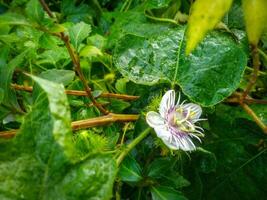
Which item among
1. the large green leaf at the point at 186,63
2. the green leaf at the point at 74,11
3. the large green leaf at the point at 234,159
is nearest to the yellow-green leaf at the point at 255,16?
the large green leaf at the point at 186,63

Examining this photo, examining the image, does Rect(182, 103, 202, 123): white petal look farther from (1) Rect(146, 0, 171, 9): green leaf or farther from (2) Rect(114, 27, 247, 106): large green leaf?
(1) Rect(146, 0, 171, 9): green leaf

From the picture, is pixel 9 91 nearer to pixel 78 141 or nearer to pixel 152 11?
pixel 78 141

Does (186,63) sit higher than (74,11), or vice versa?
(186,63)

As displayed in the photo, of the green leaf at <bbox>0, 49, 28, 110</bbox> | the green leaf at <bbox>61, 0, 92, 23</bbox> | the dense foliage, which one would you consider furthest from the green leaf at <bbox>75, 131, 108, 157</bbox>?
the green leaf at <bbox>61, 0, 92, 23</bbox>

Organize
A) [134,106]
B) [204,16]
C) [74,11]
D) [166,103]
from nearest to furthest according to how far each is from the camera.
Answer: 1. [204,16]
2. [166,103]
3. [134,106]
4. [74,11]

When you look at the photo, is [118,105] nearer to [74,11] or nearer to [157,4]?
[157,4]

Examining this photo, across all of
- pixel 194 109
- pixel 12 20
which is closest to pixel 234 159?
pixel 194 109

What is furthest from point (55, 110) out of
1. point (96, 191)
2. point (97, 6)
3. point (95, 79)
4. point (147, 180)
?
point (97, 6)
